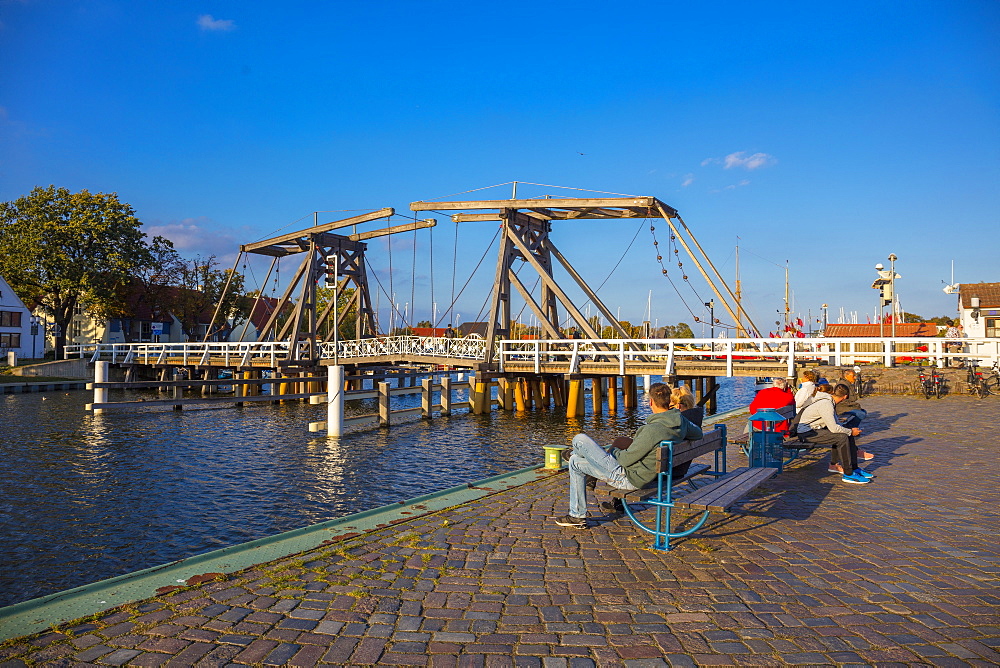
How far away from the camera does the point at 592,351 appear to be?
942 inches

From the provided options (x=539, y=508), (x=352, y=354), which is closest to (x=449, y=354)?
(x=352, y=354)

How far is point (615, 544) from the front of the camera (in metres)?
5.59

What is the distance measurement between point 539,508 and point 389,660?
11.5 feet

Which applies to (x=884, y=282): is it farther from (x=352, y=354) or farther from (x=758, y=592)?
(x=758, y=592)

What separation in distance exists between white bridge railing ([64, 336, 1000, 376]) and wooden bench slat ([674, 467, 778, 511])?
45.7 ft

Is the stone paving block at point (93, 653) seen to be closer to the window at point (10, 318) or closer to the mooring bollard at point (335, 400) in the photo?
the mooring bollard at point (335, 400)

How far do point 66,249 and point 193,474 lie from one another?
45.2 meters

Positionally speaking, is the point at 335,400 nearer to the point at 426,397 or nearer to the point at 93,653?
the point at 426,397

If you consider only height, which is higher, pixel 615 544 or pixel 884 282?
pixel 884 282

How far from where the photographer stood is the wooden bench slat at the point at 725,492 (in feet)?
18.1


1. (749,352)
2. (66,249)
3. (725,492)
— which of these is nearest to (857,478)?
Answer: (725,492)

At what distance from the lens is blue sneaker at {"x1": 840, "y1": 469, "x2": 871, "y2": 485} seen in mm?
8016

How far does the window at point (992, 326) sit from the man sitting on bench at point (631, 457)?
4760 cm

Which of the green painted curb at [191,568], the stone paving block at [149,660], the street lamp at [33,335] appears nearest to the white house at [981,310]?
the green painted curb at [191,568]
